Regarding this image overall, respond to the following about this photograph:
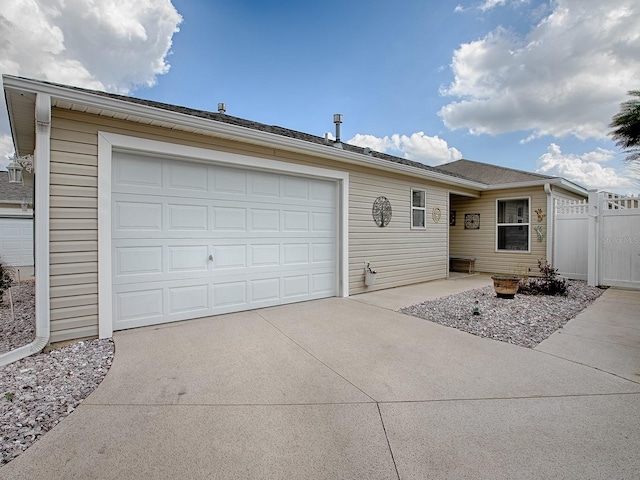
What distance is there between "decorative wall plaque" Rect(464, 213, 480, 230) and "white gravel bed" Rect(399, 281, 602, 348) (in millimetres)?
3826

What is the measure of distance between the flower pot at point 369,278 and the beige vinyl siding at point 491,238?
5338 mm

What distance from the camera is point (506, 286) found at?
573 centimetres

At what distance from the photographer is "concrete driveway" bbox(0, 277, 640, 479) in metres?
1.69

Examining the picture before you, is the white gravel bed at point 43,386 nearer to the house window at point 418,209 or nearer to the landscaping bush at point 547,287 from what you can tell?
the house window at point 418,209

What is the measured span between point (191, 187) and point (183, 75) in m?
4.76

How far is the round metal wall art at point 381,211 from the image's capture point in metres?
6.78

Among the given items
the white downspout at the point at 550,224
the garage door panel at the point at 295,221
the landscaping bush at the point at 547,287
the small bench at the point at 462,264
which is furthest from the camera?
the small bench at the point at 462,264

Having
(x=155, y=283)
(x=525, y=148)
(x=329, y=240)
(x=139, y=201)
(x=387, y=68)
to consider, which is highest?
(x=387, y=68)

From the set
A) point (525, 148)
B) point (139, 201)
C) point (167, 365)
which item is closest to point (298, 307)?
point (167, 365)

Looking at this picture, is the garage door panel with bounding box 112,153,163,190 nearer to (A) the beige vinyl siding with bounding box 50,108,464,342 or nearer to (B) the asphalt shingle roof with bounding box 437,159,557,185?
(A) the beige vinyl siding with bounding box 50,108,464,342

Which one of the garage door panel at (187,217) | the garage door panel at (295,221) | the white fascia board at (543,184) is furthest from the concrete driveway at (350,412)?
the white fascia board at (543,184)

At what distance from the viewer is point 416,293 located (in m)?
6.67

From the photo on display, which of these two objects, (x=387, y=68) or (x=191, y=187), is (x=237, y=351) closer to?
(x=191, y=187)

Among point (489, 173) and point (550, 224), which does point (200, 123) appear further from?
point (489, 173)
